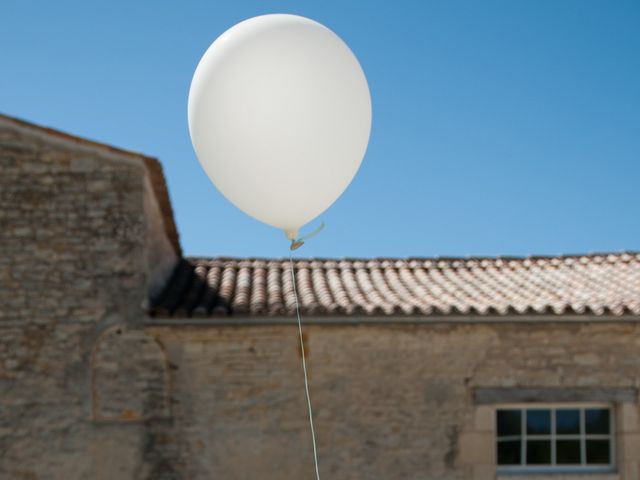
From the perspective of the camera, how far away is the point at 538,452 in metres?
7.58

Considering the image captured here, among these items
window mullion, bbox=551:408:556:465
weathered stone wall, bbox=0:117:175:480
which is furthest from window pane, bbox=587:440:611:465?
weathered stone wall, bbox=0:117:175:480

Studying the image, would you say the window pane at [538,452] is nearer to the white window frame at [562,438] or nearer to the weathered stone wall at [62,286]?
the white window frame at [562,438]

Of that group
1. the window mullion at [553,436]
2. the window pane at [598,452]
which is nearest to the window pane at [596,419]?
the window pane at [598,452]

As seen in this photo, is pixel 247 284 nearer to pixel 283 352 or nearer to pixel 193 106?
pixel 283 352

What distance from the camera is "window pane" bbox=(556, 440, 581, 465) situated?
7.57m

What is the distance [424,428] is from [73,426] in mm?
2932

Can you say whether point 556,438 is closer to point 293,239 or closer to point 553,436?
point 553,436

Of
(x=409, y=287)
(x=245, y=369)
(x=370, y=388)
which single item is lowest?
(x=370, y=388)

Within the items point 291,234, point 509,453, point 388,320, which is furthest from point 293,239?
point 509,453

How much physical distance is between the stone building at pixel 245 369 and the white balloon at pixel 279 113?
8.77 ft

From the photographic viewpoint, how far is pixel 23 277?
24.1 feet

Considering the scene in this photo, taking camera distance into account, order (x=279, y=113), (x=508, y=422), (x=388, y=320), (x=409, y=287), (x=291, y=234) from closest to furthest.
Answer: (x=279, y=113)
(x=291, y=234)
(x=388, y=320)
(x=508, y=422)
(x=409, y=287)

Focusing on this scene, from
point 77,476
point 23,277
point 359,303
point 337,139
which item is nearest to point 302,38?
point 337,139

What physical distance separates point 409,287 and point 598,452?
87.9 inches
